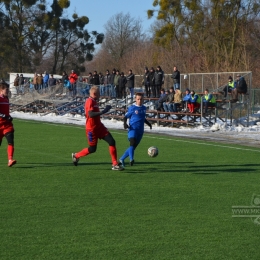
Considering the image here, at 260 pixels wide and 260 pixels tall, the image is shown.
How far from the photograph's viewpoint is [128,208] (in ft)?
27.8

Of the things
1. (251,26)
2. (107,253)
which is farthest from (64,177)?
(251,26)

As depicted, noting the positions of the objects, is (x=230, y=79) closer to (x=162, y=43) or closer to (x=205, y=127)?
(x=205, y=127)

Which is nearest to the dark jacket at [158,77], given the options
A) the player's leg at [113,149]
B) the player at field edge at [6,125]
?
the player at field edge at [6,125]

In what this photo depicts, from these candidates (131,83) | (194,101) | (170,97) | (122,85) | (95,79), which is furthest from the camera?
(95,79)

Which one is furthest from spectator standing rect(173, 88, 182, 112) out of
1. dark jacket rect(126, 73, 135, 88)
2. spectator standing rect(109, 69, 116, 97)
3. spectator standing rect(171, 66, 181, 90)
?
spectator standing rect(109, 69, 116, 97)

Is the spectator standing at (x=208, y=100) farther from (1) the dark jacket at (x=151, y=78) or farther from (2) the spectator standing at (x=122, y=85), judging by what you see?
(2) the spectator standing at (x=122, y=85)

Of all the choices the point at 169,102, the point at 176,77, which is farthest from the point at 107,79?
the point at 169,102

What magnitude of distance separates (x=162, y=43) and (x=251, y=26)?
26.8ft

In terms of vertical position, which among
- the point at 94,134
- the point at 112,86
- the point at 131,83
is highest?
the point at 131,83

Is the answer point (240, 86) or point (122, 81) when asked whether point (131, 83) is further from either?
point (240, 86)

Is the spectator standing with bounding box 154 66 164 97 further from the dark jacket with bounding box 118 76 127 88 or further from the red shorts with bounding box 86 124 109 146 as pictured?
the red shorts with bounding box 86 124 109 146

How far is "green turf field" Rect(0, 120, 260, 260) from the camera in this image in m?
6.46

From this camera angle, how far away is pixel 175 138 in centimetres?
2167

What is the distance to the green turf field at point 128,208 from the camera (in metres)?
6.46
